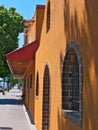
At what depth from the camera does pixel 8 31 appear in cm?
4322

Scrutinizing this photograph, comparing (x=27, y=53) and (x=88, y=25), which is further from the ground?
(x=27, y=53)

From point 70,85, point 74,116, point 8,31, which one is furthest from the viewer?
point 8,31

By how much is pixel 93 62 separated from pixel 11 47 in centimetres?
3667

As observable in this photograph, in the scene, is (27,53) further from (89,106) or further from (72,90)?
(89,106)

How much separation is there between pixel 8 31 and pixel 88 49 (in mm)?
37616

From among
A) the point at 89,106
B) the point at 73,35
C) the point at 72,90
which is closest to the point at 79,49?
the point at 73,35

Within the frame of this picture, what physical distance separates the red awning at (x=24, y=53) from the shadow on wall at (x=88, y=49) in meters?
9.51

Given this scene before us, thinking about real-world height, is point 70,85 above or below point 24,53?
below

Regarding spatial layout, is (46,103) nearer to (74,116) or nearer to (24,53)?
(24,53)

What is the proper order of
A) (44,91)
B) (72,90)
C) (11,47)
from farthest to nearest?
(11,47)
(44,91)
(72,90)

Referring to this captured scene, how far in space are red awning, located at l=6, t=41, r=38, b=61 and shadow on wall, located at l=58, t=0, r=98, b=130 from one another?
951 centimetres

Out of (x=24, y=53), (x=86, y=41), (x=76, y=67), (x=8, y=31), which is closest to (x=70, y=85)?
(x=76, y=67)

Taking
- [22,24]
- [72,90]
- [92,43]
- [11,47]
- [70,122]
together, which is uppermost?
[22,24]

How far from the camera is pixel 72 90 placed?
841cm
